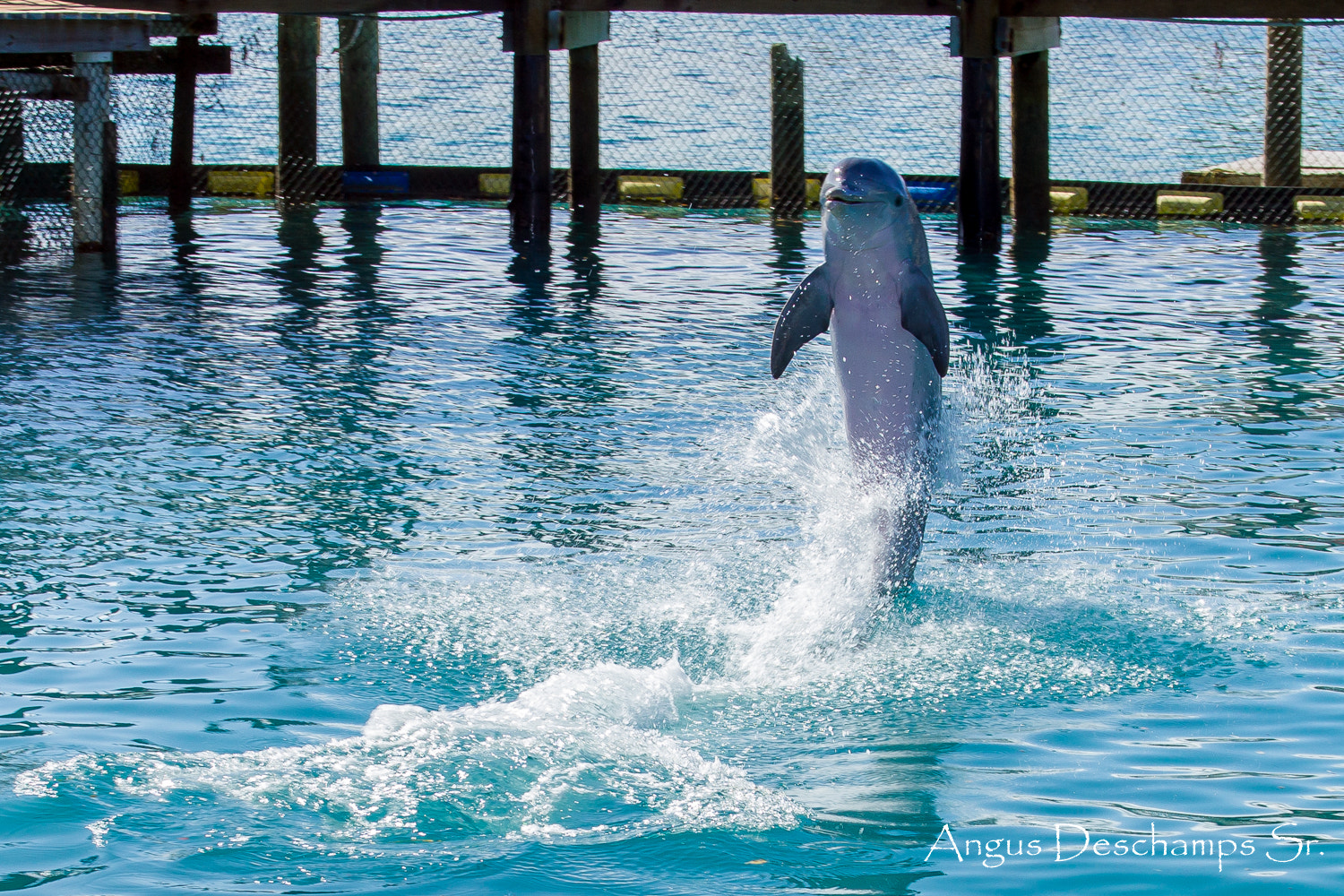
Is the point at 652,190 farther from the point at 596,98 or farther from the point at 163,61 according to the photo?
the point at 163,61

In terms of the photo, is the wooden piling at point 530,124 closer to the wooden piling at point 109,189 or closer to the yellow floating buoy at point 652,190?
the yellow floating buoy at point 652,190

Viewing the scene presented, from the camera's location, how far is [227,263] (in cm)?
1548

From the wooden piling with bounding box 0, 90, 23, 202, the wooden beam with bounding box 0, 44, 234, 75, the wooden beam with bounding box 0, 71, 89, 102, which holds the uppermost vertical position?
the wooden beam with bounding box 0, 44, 234, 75

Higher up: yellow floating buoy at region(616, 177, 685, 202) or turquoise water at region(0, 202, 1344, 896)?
yellow floating buoy at region(616, 177, 685, 202)

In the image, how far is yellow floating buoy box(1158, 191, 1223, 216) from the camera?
1850cm

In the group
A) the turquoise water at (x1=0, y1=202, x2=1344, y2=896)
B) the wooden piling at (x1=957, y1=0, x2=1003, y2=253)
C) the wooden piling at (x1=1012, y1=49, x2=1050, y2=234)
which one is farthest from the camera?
the wooden piling at (x1=1012, y1=49, x2=1050, y2=234)

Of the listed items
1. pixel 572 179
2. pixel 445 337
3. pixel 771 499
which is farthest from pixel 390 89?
pixel 771 499

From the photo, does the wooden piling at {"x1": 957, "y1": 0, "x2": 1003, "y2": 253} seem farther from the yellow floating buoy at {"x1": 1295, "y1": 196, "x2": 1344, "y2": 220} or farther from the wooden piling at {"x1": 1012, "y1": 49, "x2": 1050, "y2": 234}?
the yellow floating buoy at {"x1": 1295, "y1": 196, "x2": 1344, "y2": 220}

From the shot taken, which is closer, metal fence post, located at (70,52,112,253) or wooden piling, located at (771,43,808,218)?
metal fence post, located at (70,52,112,253)

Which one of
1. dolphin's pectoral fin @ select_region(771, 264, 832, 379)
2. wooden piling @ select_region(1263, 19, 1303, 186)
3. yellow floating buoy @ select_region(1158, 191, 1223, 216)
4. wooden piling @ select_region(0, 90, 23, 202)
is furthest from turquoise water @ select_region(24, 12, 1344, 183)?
dolphin's pectoral fin @ select_region(771, 264, 832, 379)

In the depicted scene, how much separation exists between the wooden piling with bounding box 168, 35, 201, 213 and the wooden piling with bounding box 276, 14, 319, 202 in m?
1.02

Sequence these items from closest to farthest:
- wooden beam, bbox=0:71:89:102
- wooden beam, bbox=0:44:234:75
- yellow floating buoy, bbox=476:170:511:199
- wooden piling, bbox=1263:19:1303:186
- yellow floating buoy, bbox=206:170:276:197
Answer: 1. wooden beam, bbox=0:71:89:102
2. wooden piling, bbox=1263:19:1303:186
3. wooden beam, bbox=0:44:234:75
4. yellow floating buoy, bbox=476:170:511:199
5. yellow floating buoy, bbox=206:170:276:197

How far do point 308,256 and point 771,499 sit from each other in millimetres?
8507

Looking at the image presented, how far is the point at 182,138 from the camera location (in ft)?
62.0
